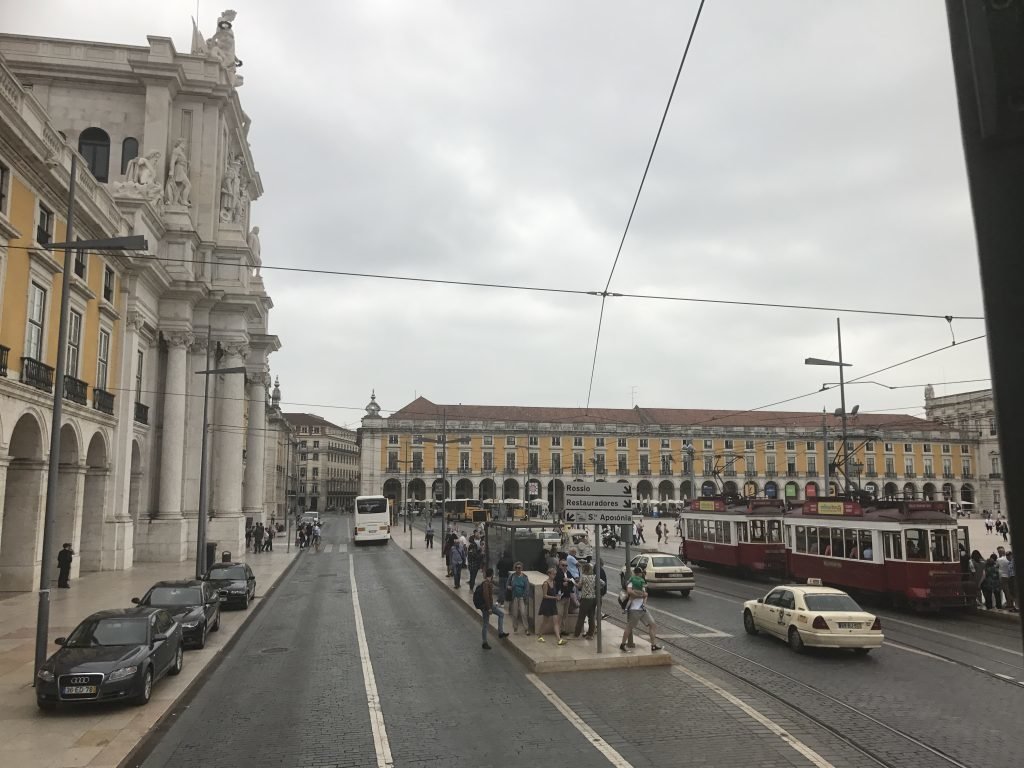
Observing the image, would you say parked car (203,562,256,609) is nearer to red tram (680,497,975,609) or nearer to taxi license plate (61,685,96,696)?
taxi license plate (61,685,96,696)

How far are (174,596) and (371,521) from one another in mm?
37899

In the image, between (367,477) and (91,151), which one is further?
(367,477)

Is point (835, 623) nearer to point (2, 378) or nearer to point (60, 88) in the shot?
point (2, 378)

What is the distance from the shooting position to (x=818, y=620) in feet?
49.6

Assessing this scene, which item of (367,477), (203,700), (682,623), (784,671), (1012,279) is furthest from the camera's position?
(367,477)

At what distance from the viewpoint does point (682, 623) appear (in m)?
19.5

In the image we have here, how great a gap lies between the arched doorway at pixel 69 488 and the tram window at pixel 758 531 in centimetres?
2527

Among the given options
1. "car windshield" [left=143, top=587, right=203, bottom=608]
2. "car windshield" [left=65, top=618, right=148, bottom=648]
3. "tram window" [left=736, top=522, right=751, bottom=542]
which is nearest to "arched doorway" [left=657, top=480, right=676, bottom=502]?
"tram window" [left=736, top=522, right=751, bottom=542]

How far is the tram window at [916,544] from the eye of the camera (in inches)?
840

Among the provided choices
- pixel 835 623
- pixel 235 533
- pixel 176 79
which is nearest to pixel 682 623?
pixel 835 623

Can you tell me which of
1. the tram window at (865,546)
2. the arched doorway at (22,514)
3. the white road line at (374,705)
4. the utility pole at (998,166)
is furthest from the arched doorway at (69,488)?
the utility pole at (998,166)

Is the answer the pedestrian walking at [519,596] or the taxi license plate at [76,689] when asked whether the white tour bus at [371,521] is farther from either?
the taxi license plate at [76,689]

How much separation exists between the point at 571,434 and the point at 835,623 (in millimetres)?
98756

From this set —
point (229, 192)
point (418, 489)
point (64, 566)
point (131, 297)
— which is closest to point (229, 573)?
point (64, 566)
